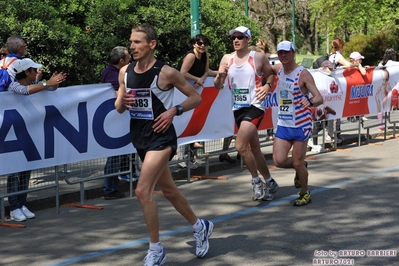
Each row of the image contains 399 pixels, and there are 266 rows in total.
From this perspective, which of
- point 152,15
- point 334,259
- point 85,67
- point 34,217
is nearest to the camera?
point 334,259

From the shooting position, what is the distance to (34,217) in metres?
8.68

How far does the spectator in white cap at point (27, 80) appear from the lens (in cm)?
828

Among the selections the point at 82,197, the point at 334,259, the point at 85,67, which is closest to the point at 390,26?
the point at 85,67

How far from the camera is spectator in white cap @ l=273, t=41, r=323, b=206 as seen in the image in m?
8.83

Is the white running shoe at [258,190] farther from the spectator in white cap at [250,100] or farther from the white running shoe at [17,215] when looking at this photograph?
the white running shoe at [17,215]

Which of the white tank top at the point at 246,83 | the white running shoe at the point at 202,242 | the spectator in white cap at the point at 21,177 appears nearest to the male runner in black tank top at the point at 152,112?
the white running shoe at the point at 202,242

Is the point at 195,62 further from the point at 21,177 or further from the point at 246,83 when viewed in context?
the point at 21,177

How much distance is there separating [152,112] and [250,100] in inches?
115

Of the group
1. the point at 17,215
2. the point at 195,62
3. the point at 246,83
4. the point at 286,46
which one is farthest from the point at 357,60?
the point at 17,215

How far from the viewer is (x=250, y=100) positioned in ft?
30.3

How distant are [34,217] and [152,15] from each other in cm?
744

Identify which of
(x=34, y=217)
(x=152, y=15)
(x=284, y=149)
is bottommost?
(x=34, y=217)

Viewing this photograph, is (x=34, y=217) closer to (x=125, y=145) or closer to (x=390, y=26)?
(x=125, y=145)

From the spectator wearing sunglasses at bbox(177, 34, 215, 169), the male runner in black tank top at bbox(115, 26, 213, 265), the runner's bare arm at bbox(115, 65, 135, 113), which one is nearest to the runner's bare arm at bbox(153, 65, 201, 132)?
the male runner in black tank top at bbox(115, 26, 213, 265)
